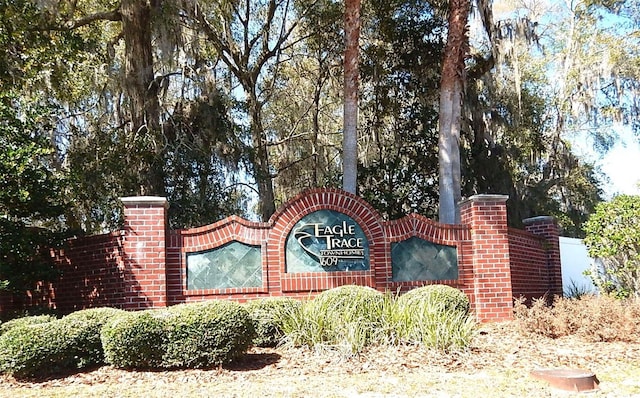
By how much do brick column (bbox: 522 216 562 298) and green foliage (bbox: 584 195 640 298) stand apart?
6.63 feet

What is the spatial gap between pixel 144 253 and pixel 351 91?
6261 millimetres

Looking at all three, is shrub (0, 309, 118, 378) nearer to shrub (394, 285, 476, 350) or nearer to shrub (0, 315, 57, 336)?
shrub (0, 315, 57, 336)

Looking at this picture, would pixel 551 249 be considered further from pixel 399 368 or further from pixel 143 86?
pixel 143 86

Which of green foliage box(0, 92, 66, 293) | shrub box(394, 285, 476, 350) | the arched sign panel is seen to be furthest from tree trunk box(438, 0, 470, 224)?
green foliage box(0, 92, 66, 293)

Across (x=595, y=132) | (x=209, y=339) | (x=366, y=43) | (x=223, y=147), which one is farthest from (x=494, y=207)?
(x=595, y=132)

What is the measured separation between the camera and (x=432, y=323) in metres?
7.78

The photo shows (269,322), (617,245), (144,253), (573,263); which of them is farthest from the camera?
(573,263)

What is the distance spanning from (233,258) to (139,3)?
23.1 ft

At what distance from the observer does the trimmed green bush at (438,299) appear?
27.9 ft

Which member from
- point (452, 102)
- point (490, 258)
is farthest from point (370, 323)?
point (452, 102)

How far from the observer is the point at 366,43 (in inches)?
727

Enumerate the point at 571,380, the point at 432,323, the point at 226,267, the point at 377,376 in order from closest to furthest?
the point at 571,380
the point at 377,376
the point at 432,323
the point at 226,267

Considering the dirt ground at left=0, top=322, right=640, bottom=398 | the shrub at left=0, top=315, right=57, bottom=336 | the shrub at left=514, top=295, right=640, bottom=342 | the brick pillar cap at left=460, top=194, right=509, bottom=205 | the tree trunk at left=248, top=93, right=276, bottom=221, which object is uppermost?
the tree trunk at left=248, top=93, right=276, bottom=221

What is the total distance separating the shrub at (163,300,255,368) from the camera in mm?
7250
